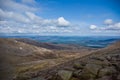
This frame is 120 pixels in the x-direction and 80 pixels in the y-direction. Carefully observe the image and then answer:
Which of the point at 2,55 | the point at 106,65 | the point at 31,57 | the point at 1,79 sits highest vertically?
the point at 2,55

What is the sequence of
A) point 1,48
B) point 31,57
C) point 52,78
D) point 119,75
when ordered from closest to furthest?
1. point 1,48
2. point 119,75
3. point 52,78
4. point 31,57

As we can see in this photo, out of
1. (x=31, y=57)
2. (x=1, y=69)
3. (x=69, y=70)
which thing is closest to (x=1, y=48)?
(x=1, y=69)

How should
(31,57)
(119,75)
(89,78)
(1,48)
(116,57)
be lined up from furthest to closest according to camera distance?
(31,57) → (116,57) → (89,78) → (119,75) → (1,48)

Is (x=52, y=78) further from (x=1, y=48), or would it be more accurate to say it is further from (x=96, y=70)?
(x=1, y=48)

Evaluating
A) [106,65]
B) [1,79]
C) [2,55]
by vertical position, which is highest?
[2,55]

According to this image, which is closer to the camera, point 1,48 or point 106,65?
point 1,48

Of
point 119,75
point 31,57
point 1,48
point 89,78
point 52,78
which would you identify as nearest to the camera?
point 1,48

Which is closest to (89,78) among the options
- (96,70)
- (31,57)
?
(96,70)

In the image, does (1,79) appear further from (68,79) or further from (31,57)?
(31,57)

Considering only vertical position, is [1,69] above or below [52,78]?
above
